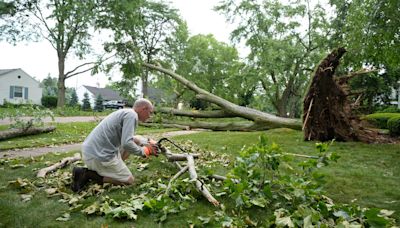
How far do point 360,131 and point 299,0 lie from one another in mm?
16139

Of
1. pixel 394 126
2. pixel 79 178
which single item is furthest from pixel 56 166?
pixel 394 126

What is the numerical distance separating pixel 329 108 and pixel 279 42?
1428cm

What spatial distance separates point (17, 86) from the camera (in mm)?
34125

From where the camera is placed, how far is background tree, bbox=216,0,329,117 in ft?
69.7

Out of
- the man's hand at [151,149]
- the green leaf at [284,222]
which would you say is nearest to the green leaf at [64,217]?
the man's hand at [151,149]

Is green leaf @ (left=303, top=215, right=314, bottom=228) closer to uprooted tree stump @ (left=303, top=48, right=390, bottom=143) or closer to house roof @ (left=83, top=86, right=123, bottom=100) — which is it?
uprooted tree stump @ (left=303, top=48, right=390, bottom=143)

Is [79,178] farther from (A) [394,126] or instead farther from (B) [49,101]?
(B) [49,101]

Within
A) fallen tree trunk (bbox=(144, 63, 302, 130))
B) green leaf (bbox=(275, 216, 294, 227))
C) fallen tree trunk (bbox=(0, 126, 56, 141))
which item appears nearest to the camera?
green leaf (bbox=(275, 216, 294, 227))

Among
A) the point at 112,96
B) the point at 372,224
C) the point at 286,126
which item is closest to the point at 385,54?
the point at 286,126

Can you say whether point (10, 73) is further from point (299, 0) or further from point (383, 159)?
point (383, 159)

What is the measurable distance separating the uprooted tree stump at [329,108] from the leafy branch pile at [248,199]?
4680 mm

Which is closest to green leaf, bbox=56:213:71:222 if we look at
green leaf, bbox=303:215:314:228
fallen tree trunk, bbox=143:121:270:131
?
green leaf, bbox=303:215:314:228

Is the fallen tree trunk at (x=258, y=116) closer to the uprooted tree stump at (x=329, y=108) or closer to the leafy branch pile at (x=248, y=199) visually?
the uprooted tree stump at (x=329, y=108)

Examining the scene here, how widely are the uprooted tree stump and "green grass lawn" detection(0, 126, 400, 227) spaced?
1.28 metres
